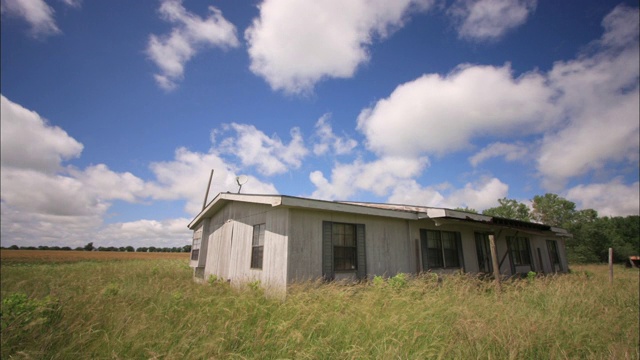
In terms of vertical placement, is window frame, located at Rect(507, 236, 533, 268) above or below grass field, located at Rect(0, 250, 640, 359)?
above

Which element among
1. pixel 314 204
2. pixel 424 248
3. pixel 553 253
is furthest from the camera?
pixel 553 253

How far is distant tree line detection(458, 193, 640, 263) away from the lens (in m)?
37.3

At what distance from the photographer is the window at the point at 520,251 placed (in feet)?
46.2

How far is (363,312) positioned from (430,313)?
124 centimetres

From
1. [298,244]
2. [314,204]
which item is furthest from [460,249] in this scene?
[298,244]

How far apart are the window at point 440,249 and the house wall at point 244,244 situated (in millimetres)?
5631

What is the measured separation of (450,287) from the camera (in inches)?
292

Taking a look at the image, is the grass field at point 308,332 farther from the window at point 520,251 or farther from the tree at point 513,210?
the tree at point 513,210

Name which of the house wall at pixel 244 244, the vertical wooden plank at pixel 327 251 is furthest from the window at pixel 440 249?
the house wall at pixel 244 244

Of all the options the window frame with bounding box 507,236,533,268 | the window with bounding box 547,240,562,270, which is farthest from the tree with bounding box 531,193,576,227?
the window frame with bounding box 507,236,533,268

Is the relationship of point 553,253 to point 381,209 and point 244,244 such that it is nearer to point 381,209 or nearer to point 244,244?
point 381,209

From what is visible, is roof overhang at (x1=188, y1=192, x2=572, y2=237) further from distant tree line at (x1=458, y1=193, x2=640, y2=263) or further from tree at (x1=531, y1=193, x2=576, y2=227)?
tree at (x1=531, y1=193, x2=576, y2=227)

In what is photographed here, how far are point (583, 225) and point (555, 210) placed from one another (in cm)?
772

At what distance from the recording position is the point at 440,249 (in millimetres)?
11000
